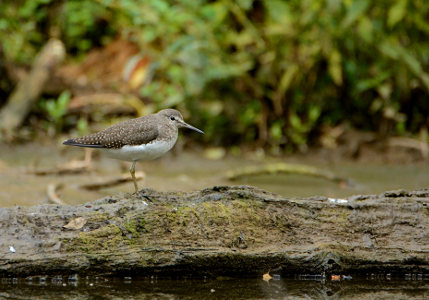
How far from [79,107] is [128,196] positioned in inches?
235

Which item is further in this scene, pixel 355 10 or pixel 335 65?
pixel 335 65

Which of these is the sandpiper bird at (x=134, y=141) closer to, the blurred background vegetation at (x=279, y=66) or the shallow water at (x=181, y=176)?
the shallow water at (x=181, y=176)

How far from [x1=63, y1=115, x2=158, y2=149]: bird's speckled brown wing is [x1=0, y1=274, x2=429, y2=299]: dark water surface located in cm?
159

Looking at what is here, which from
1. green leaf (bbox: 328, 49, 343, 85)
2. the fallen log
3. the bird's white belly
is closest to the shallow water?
the fallen log

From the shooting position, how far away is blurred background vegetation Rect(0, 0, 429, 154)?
9.38 meters

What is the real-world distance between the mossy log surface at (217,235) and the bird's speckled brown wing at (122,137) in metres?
0.96

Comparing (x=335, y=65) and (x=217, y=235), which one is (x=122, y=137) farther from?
(x=335, y=65)

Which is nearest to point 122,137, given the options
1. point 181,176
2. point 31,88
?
point 181,176

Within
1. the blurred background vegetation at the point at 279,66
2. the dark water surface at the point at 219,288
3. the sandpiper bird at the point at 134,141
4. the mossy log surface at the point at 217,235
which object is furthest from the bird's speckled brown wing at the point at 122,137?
the blurred background vegetation at the point at 279,66

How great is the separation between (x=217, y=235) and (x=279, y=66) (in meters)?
5.39

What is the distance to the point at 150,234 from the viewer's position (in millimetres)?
4820

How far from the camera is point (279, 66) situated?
986 centimetres

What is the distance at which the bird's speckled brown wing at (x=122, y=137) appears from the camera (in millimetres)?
6023

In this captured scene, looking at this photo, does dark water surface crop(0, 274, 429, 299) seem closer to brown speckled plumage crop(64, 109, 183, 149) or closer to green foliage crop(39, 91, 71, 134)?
brown speckled plumage crop(64, 109, 183, 149)
